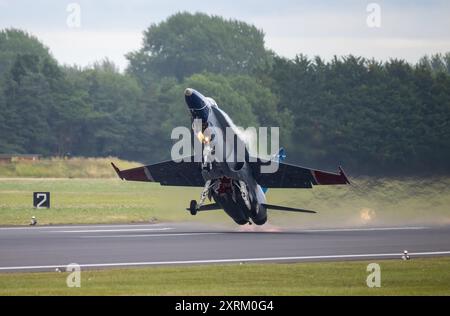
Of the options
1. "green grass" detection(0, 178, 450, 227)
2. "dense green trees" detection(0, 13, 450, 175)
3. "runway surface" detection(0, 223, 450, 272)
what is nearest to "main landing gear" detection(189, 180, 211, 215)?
"runway surface" detection(0, 223, 450, 272)

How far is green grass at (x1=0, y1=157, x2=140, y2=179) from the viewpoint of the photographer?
2960 inches

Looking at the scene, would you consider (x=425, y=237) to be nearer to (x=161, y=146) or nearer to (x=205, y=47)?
(x=161, y=146)

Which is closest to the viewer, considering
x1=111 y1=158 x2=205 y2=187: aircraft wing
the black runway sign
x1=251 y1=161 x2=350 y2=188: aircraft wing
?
x1=251 y1=161 x2=350 y2=188: aircraft wing

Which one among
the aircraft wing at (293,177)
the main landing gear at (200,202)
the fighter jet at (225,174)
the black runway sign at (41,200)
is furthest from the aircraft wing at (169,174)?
the black runway sign at (41,200)

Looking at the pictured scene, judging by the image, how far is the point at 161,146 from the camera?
285 feet

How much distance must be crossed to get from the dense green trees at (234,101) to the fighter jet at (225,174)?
19.3ft

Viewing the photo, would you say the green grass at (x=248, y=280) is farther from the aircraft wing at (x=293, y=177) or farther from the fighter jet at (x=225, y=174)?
the aircraft wing at (x=293, y=177)

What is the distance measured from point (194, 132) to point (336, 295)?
55.2ft

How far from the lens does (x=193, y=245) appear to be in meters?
32.5

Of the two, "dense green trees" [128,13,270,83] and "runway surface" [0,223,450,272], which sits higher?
"dense green trees" [128,13,270,83]

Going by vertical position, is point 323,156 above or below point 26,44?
below

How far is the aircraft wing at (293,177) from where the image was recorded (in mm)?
39312

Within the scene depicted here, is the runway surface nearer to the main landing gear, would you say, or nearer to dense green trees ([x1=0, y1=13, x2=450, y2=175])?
the main landing gear
